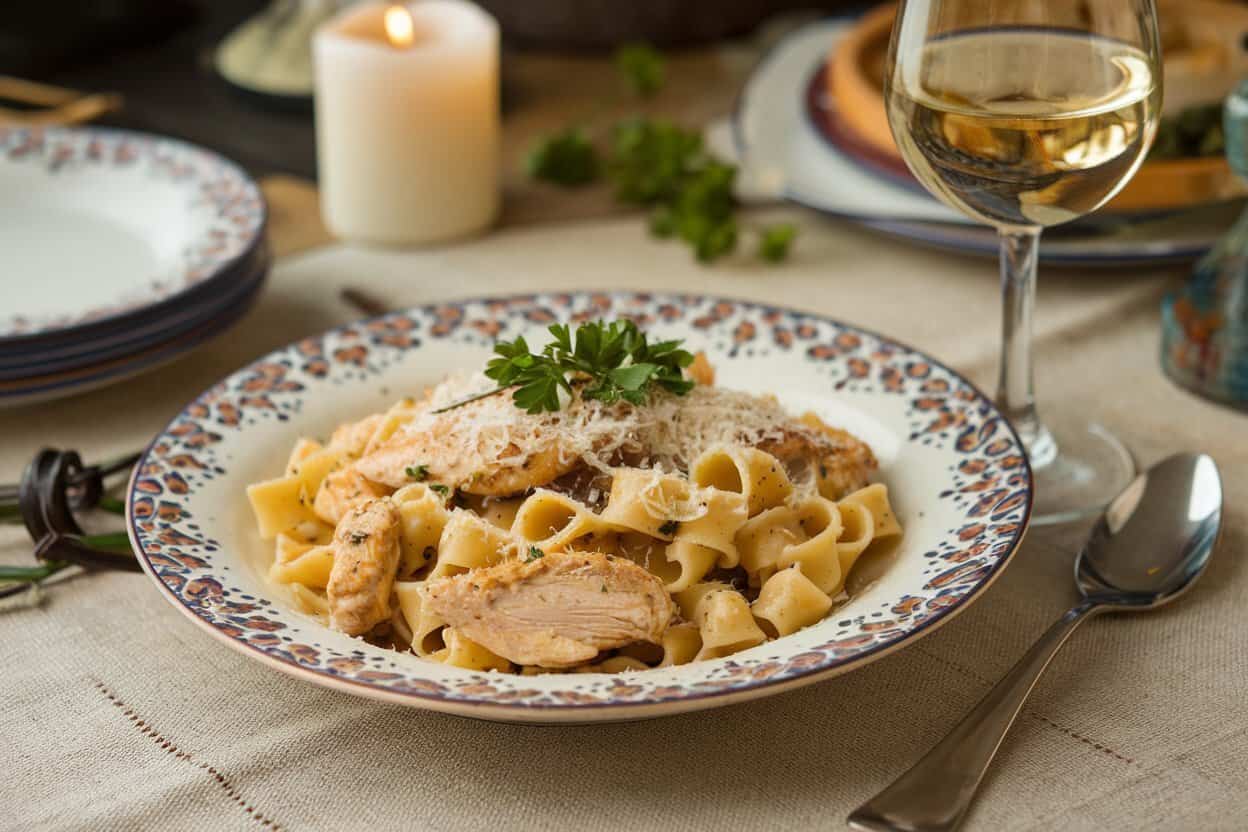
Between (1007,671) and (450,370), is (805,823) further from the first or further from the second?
(450,370)

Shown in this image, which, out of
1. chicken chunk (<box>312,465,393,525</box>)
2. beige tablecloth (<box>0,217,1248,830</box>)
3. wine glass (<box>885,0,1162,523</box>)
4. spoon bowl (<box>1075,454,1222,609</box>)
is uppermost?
wine glass (<box>885,0,1162,523</box>)

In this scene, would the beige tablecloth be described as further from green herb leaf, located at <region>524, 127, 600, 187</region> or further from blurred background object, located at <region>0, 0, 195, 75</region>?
blurred background object, located at <region>0, 0, 195, 75</region>

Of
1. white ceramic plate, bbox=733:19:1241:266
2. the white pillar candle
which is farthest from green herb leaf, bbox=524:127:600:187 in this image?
white ceramic plate, bbox=733:19:1241:266

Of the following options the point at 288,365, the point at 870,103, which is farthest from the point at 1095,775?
the point at 870,103

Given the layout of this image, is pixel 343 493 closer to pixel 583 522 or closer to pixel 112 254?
pixel 583 522

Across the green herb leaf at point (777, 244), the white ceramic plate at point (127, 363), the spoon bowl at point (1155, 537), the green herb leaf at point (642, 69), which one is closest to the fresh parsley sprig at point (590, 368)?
the spoon bowl at point (1155, 537)

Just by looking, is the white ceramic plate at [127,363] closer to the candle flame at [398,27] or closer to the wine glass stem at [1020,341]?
the candle flame at [398,27]
